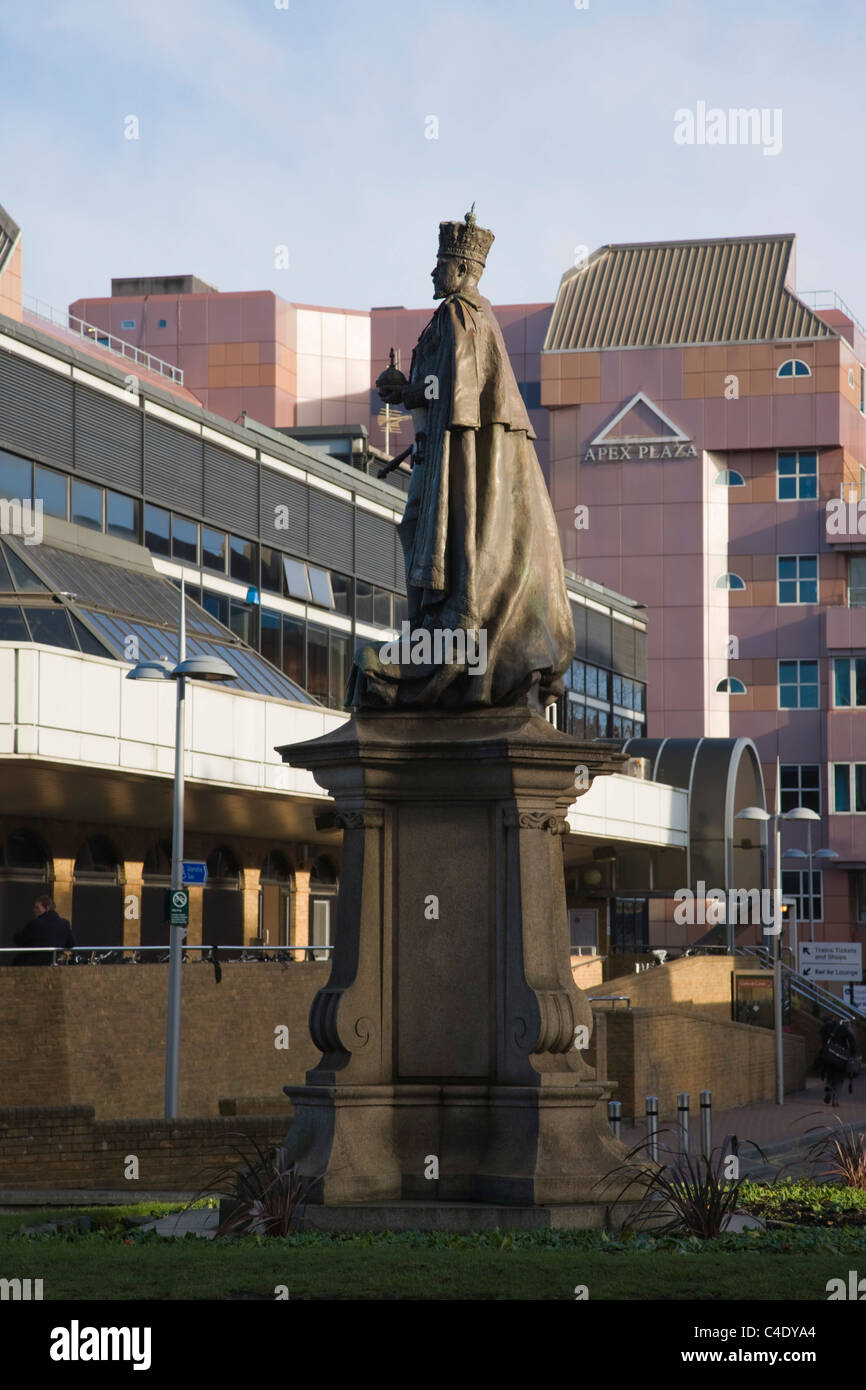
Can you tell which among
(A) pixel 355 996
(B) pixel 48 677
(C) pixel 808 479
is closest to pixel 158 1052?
(B) pixel 48 677

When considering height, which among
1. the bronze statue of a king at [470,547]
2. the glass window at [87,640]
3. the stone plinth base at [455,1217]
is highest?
the glass window at [87,640]

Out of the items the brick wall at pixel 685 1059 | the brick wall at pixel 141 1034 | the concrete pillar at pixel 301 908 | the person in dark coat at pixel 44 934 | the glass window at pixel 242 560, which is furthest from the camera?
the concrete pillar at pixel 301 908

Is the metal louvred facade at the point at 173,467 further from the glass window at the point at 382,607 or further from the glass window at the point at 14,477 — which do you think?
the glass window at the point at 382,607

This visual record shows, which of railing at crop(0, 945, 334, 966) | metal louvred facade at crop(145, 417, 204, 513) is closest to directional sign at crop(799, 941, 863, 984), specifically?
railing at crop(0, 945, 334, 966)

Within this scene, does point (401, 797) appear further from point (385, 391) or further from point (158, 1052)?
point (158, 1052)

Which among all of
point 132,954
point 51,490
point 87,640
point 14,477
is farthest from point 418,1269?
point 51,490

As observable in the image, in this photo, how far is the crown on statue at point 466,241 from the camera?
12867 mm

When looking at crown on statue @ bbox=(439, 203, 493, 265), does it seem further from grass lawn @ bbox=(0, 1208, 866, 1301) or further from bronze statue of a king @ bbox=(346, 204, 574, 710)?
grass lawn @ bbox=(0, 1208, 866, 1301)

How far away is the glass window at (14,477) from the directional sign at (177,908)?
41.9 ft

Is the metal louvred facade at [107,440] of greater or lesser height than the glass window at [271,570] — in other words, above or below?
above

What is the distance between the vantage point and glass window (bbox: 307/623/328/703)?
4975cm

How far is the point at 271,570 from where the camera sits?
48188 mm

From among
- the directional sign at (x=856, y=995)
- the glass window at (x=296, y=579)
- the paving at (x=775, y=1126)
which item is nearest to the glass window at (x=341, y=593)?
the glass window at (x=296, y=579)
